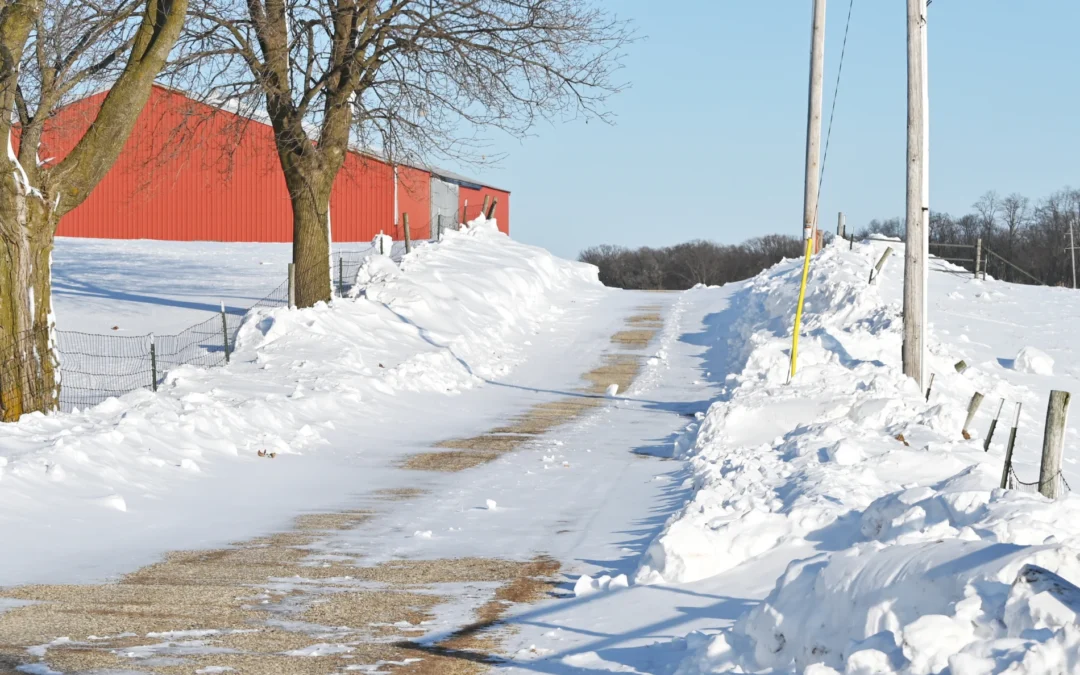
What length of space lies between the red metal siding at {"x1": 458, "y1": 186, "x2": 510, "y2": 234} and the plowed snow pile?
35.8 metres

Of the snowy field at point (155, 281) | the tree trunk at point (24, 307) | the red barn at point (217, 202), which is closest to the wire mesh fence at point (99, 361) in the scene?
the tree trunk at point (24, 307)

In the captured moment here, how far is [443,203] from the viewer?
48.7 metres

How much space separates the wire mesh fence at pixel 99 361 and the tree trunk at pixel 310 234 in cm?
8

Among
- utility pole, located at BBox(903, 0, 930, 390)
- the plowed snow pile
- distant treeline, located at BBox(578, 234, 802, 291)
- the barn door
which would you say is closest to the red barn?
Result: the barn door

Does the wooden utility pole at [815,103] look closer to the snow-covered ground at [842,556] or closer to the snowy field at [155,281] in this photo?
the snow-covered ground at [842,556]

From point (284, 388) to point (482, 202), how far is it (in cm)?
3809

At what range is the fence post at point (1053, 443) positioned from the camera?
9.67 metres

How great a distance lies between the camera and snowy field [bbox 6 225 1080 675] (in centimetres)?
515

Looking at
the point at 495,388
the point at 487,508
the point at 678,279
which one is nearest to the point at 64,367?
the point at 495,388

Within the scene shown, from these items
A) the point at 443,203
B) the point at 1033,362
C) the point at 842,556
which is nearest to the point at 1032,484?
the point at 842,556

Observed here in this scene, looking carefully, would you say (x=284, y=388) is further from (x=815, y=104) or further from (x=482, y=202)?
(x=482, y=202)

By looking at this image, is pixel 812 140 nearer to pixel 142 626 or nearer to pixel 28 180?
pixel 28 180

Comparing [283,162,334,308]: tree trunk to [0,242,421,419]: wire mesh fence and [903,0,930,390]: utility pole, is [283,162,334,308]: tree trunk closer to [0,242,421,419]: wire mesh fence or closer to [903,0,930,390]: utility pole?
[0,242,421,419]: wire mesh fence

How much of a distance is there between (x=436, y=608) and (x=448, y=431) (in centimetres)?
A: 869
